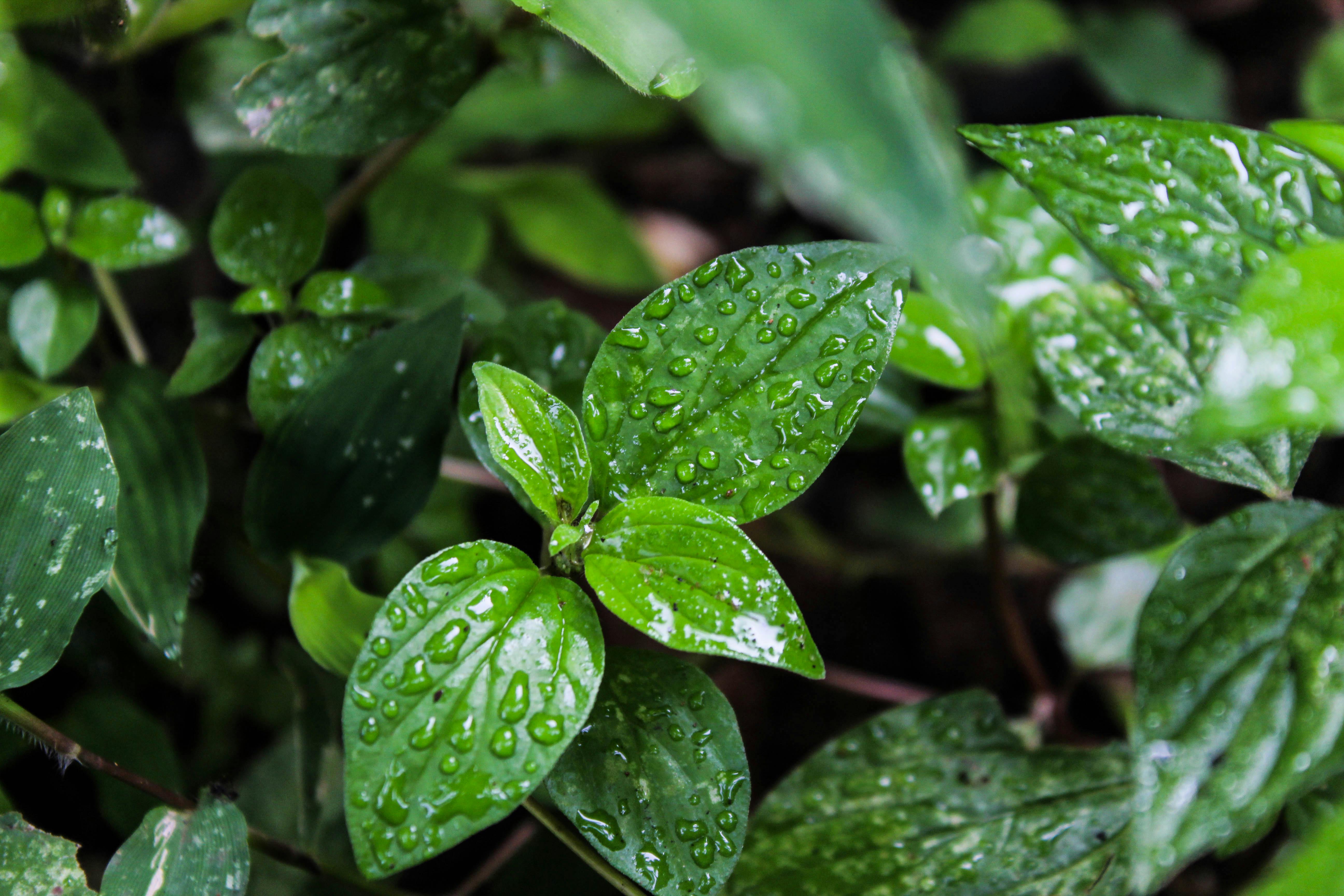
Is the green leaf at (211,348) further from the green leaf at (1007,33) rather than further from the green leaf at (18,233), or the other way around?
the green leaf at (1007,33)

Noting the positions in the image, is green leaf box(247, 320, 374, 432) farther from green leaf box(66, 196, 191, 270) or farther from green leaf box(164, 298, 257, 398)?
green leaf box(66, 196, 191, 270)

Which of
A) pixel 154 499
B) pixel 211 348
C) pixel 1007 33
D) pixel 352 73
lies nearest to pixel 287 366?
pixel 211 348

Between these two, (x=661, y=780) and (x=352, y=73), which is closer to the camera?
(x=661, y=780)

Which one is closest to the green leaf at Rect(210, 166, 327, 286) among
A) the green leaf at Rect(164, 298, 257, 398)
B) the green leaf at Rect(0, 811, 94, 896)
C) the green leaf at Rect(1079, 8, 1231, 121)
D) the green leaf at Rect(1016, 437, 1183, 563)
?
the green leaf at Rect(164, 298, 257, 398)

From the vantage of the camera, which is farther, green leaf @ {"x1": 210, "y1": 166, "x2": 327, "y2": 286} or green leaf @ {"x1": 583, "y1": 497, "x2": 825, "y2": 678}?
green leaf @ {"x1": 210, "y1": 166, "x2": 327, "y2": 286}

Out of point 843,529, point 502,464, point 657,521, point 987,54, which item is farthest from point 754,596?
point 987,54

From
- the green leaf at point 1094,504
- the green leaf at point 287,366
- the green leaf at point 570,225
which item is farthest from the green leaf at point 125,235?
the green leaf at point 1094,504

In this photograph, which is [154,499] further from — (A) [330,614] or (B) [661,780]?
(B) [661,780]
